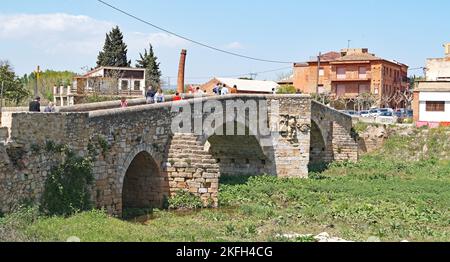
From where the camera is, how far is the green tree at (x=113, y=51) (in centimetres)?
5669

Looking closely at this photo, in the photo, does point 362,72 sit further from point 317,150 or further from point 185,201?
point 185,201

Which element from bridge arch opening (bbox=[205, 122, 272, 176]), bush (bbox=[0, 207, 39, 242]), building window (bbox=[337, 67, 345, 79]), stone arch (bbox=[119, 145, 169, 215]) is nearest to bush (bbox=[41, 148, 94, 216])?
bush (bbox=[0, 207, 39, 242])

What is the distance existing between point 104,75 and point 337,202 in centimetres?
2918

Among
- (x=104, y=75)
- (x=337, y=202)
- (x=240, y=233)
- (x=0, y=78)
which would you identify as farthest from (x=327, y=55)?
(x=240, y=233)

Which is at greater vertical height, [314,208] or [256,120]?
[256,120]

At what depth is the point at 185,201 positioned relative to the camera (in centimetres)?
2072

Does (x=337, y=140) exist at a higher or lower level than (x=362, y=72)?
lower

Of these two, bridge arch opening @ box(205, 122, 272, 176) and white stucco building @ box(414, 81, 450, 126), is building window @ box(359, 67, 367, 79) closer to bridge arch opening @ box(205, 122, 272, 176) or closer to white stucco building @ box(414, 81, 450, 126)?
white stucco building @ box(414, 81, 450, 126)

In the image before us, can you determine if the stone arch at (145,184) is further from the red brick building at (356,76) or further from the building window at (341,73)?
the building window at (341,73)

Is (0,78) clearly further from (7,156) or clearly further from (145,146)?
(7,156)

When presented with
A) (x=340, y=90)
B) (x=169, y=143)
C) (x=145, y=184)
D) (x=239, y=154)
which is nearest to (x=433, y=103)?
(x=340, y=90)

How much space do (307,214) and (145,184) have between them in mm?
5466

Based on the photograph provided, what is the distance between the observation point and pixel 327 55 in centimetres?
6669

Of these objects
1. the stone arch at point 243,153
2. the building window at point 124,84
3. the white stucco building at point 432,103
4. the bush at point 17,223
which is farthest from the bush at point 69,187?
the building window at point 124,84
